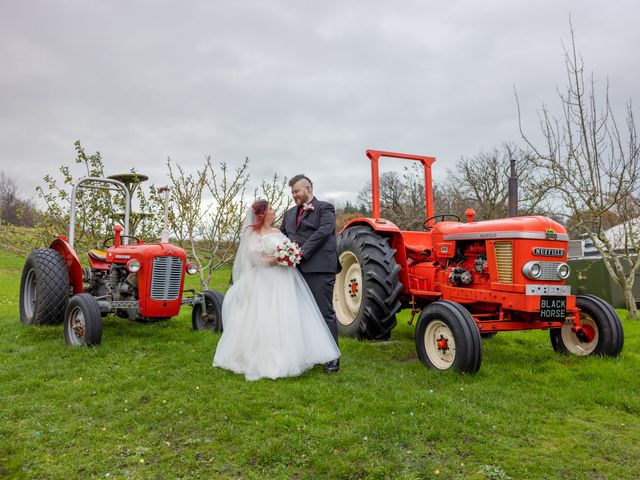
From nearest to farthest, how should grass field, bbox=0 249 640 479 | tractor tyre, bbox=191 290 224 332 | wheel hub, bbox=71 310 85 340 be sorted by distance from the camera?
grass field, bbox=0 249 640 479 → wheel hub, bbox=71 310 85 340 → tractor tyre, bbox=191 290 224 332

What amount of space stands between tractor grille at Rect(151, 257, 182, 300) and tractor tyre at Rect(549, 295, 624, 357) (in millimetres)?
4250

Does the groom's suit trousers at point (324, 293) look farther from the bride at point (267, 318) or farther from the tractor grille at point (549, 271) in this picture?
the tractor grille at point (549, 271)

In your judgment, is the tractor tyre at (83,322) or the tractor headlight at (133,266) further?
the tractor headlight at (133,266)

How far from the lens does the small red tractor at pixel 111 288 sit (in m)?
5.52

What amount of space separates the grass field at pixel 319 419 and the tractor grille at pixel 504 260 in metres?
0.84

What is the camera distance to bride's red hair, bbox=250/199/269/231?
4844 mm

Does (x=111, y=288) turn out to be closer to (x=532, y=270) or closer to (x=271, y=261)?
(x=271, y=261)

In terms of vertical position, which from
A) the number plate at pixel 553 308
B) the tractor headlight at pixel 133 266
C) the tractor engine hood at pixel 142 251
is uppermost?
the tractor engine hood at pixel 142 251

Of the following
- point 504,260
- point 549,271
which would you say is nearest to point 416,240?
point 504,260

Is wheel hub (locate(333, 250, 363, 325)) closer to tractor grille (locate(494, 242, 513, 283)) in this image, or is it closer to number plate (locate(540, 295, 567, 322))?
tractor grille (locate(494, 242, 513, 283))

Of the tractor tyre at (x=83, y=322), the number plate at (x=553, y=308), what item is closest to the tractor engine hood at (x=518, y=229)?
the number plate at (x=553, y=308)

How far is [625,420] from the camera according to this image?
350 cm

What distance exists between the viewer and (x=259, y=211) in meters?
4.86

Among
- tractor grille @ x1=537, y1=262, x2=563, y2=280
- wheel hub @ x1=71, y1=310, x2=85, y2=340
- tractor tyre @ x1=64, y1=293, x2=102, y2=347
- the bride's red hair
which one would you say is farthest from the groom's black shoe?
wheel hub @ x1=71, y1=310, x2=85, y2=340
